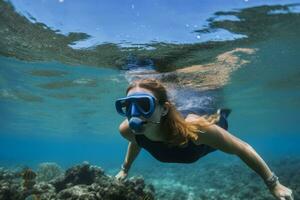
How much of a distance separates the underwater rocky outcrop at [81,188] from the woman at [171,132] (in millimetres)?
1555

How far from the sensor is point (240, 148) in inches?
227

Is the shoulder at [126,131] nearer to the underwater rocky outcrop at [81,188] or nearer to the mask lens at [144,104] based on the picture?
the underwater rocky outcrop at [81,188]

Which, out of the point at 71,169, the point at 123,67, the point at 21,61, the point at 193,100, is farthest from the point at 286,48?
the point at 21,61

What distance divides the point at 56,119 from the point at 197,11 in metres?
42.1

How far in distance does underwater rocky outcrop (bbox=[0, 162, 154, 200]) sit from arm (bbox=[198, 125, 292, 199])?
8.74ft

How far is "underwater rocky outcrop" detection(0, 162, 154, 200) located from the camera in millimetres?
7738

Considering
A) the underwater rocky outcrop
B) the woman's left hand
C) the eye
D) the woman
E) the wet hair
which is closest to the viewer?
the woman's left hand

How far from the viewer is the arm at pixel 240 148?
5.71 m

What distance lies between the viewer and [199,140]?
623cm

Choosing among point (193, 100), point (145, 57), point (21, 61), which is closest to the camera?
point (145, 57)

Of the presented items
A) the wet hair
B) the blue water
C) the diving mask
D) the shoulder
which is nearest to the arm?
the wet hair

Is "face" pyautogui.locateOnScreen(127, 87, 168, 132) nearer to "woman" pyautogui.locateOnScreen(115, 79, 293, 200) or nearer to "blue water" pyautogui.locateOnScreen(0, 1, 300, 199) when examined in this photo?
"woman" pyautogui.locateOnScreen(115, 79, 293, 200)

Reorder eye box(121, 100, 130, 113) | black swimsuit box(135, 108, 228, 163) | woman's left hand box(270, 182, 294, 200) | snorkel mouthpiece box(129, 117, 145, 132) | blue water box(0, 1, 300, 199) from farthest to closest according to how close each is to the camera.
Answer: blue water box(0, 1, 300, 199) < black swimsuit box(135, 108, 228, 163) < eye box(121, 100, 130, 113) < snorkel mouthpiece box(129, 117, 145, 132) < woman's left hand box(270, 182, 294, 200)

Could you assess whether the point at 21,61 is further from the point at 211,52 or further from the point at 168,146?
the point at 168,146
